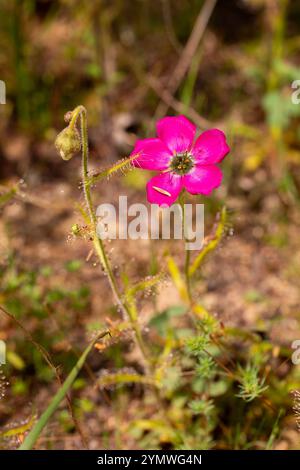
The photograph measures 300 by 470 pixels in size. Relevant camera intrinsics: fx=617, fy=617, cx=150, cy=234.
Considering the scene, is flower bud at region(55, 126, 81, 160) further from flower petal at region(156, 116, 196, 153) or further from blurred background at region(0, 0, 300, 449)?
blurred background at region(0, 0, 300, 449)

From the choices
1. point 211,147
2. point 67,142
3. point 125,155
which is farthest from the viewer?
point 125,155

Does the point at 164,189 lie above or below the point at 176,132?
below

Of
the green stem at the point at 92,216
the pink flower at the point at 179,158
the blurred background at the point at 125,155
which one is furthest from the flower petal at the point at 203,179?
the blurred background at the point at 125,155

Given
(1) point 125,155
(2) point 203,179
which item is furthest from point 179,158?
(1) point 125,155

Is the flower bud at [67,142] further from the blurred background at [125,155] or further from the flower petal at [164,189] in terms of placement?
the blurred background at [125,155]

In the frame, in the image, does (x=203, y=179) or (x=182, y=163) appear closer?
(x=203, y=179)

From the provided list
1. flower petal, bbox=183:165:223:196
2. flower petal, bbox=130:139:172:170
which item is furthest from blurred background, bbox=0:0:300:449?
flower petal, bbox=183:165:223:196

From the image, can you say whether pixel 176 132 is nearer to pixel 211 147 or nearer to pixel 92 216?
pixel 211 147
